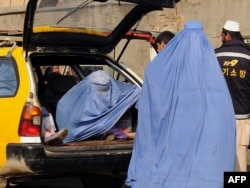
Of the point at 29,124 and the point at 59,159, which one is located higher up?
the point at 29,124

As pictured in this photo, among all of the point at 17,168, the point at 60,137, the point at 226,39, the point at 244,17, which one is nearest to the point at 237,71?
the point at 226,39

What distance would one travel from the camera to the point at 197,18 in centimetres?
1358

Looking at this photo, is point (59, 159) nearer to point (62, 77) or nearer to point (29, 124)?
point (29, 124)

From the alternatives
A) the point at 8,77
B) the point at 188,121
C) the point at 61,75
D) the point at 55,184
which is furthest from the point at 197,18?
the point at 188,121

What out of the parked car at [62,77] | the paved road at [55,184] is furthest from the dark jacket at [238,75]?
the paved road at [55,184]

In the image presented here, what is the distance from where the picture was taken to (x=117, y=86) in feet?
21.7

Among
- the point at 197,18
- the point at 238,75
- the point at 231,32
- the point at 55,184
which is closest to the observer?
the point at 238,75

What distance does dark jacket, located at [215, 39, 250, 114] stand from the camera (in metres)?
5.80

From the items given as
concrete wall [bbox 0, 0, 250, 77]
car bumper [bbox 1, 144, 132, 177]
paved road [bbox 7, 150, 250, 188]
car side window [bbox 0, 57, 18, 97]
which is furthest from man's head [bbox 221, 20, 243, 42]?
concrete wall [bbox 0, 0, 250, 77]

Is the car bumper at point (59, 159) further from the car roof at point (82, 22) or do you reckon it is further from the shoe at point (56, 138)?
the car roof at point (82, 22)

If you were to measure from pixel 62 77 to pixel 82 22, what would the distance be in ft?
2.37

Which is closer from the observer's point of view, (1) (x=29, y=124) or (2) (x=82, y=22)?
(1) (x=29, y=124)

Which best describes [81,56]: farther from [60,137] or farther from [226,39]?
[226,39]

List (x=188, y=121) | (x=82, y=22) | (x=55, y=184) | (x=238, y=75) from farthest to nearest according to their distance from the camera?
(x=55, y=184) → (x=82, y=22) → (x=238, y=75) → (x=188, y=121)
